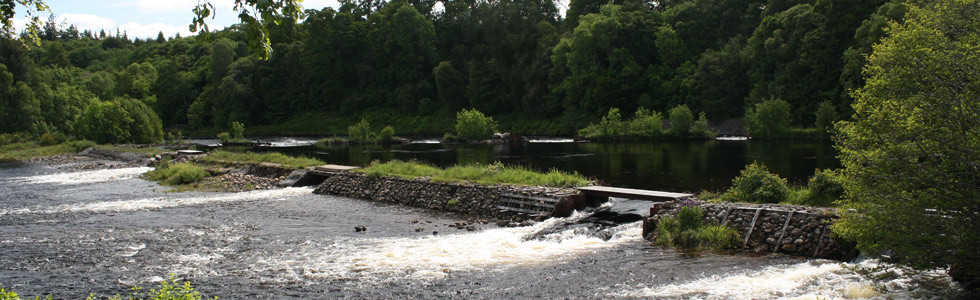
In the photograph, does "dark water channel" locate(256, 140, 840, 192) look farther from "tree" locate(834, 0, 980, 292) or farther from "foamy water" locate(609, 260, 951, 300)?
"tree" locate(834, 0, 980, 292)

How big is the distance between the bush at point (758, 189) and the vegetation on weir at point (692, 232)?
185 centimetres

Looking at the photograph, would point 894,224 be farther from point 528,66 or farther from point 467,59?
point 467,59

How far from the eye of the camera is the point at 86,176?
135 feet

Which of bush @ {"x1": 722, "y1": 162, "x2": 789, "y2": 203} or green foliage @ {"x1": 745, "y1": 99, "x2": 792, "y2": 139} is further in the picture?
green foliage @ {"x1": 745, "y1": 99, "x2": 792, "y2": 139}

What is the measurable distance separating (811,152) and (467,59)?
7983 centimetres

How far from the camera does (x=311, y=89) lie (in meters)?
125

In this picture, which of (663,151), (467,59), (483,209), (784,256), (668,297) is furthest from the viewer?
(467,59)

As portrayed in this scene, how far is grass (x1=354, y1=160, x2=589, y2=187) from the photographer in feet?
81.7

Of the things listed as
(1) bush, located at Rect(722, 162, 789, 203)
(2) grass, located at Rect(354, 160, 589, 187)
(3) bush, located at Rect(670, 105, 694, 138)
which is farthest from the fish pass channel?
(3) bush, located at Rect(670, 105, 694, 138)

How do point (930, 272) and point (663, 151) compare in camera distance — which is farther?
point (663, 151)

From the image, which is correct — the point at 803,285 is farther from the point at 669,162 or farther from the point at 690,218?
the point at 669,162

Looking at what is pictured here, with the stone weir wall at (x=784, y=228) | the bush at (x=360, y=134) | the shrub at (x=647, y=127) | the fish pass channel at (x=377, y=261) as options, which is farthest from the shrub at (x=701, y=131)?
the stone weir wall at (x=784, y=228)

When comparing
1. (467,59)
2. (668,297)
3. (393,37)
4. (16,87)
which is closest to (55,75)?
(16,87)

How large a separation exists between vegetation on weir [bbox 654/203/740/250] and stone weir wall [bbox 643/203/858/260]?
1.07 feet
